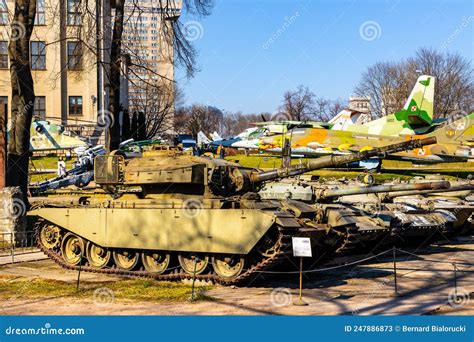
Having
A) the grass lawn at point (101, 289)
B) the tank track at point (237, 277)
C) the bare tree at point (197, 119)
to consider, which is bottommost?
the grass lawn at point (101, 289)

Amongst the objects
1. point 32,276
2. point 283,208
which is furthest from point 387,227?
point 32,276

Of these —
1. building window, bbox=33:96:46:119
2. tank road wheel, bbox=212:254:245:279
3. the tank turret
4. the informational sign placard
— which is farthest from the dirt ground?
building window, bbox=33:96:46:119

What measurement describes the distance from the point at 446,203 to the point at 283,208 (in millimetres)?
12010

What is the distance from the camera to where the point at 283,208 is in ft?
49.5

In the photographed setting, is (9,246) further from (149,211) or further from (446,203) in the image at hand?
(446,203)

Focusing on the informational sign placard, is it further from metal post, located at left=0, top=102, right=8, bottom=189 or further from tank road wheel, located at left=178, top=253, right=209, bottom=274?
metal post, located at left=0, top=102, right=8, bottom=189

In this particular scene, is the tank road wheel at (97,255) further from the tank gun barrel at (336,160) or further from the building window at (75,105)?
the building window at (75,105)

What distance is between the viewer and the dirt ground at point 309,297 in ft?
38.0

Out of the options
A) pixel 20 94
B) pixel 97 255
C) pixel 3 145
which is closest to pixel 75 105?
pixel 20 94

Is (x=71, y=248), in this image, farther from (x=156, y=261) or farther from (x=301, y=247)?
(x=301, y=247)

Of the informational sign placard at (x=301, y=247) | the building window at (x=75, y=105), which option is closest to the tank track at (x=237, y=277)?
the informational sign placard at (x=301, y=247)

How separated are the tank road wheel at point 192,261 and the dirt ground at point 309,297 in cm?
73

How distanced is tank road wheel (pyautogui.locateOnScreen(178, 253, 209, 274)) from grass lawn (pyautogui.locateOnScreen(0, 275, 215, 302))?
45 centimetres

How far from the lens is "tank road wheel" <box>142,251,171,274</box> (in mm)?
15586
